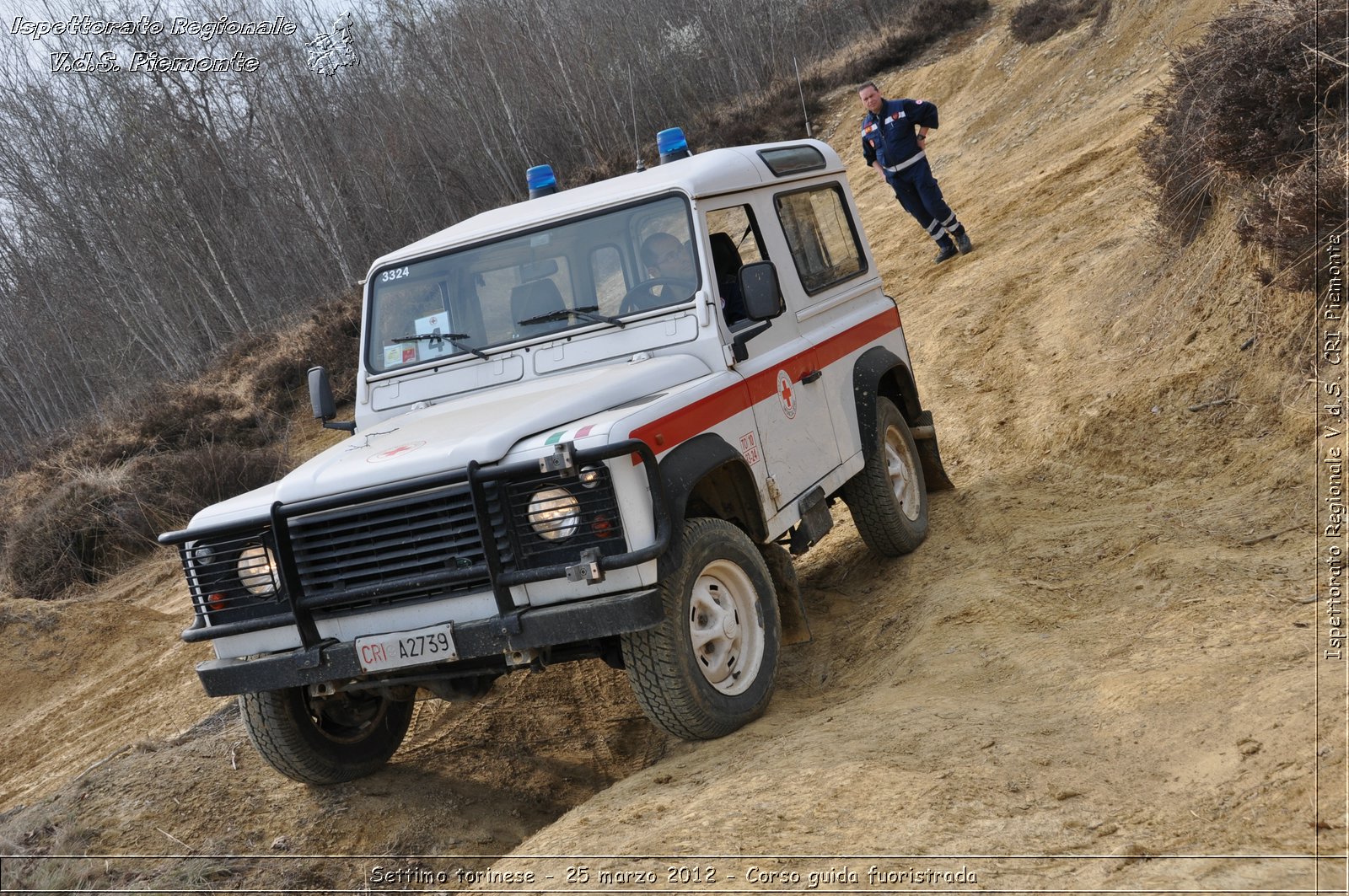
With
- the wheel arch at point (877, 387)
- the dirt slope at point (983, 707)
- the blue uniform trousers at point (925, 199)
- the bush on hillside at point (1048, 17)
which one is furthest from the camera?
the bush on hillside at point (1048, 17)

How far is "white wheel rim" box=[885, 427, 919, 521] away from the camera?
6836 millimetres

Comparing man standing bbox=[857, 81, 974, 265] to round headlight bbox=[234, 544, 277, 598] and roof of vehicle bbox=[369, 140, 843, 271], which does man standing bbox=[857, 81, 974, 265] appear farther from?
round headlight bbox=[234, 544, 277, 598]

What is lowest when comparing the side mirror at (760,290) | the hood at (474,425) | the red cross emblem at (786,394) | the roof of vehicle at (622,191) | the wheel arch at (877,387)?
the wheel arch at (877,387)

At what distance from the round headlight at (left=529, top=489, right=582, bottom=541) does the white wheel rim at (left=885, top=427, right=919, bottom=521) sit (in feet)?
10.0

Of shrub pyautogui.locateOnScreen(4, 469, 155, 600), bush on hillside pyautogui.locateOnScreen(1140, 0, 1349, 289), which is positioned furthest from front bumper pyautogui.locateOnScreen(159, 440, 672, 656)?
shrub pyautogui.locateOnScreen(4, 469, 155, 600)

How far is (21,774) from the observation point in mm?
7516

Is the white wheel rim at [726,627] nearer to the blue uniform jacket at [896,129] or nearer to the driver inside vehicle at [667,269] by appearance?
the driver inside vehicle at [667,269]

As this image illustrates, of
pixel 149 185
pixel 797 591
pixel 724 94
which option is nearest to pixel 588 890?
pixel 797 591

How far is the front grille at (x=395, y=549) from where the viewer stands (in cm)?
416

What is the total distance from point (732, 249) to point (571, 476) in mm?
1948

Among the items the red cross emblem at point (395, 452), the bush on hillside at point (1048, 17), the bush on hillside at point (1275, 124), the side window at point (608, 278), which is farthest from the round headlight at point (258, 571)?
the bush on hillside at point (1048, 17)

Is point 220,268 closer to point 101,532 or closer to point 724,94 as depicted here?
point 724,94

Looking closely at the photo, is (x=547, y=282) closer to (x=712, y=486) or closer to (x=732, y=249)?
(x=732, y=249)

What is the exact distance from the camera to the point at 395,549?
168 inches
